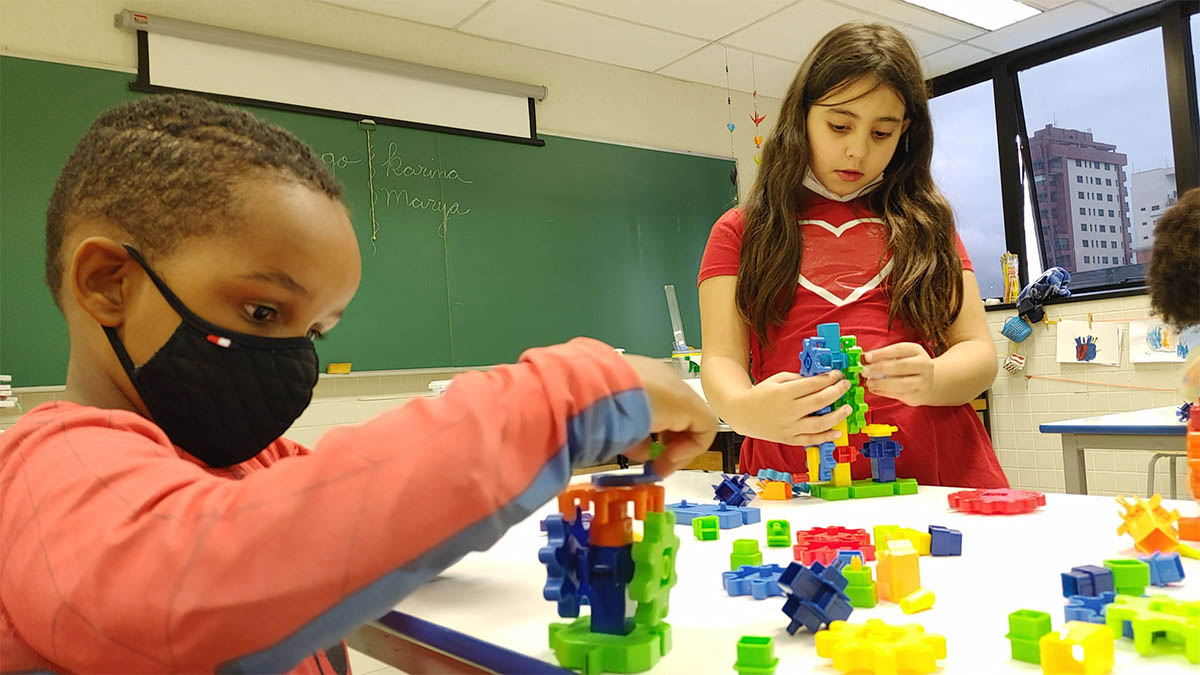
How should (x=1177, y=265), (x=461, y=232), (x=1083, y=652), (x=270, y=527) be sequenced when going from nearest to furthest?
1. (x=270, y=527)
2. (x=1083, y=652)
3. (x=1177, y=265)
4. (x=461, y=232)

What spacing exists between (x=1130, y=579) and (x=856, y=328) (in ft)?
2.72

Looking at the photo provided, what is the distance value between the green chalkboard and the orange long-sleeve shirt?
285 cm

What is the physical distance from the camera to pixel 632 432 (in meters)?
0.53

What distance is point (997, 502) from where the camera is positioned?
1021mm

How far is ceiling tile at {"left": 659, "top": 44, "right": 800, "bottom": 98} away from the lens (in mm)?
4859

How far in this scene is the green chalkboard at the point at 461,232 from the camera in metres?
3.10

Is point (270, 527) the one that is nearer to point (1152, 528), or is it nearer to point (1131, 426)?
point (1152, 528)

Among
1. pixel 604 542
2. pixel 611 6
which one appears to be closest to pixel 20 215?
pixel 611 6

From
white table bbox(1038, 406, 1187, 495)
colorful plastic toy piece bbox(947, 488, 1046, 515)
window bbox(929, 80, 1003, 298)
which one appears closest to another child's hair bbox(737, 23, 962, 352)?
colorful plastic toy piece bbox(947, 488, 1046, 515)

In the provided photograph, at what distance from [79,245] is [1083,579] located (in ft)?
2.73

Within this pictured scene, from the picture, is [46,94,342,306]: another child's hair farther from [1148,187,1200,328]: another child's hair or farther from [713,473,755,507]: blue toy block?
[1148,187,1200,328]: another child's hair

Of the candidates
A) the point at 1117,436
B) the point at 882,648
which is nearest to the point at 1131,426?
the point at 1117,436

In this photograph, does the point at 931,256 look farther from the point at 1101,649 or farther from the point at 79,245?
the point at 79,245

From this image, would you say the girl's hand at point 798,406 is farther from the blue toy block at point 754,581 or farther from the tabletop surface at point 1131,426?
the tabletop surface at point 1131,426
